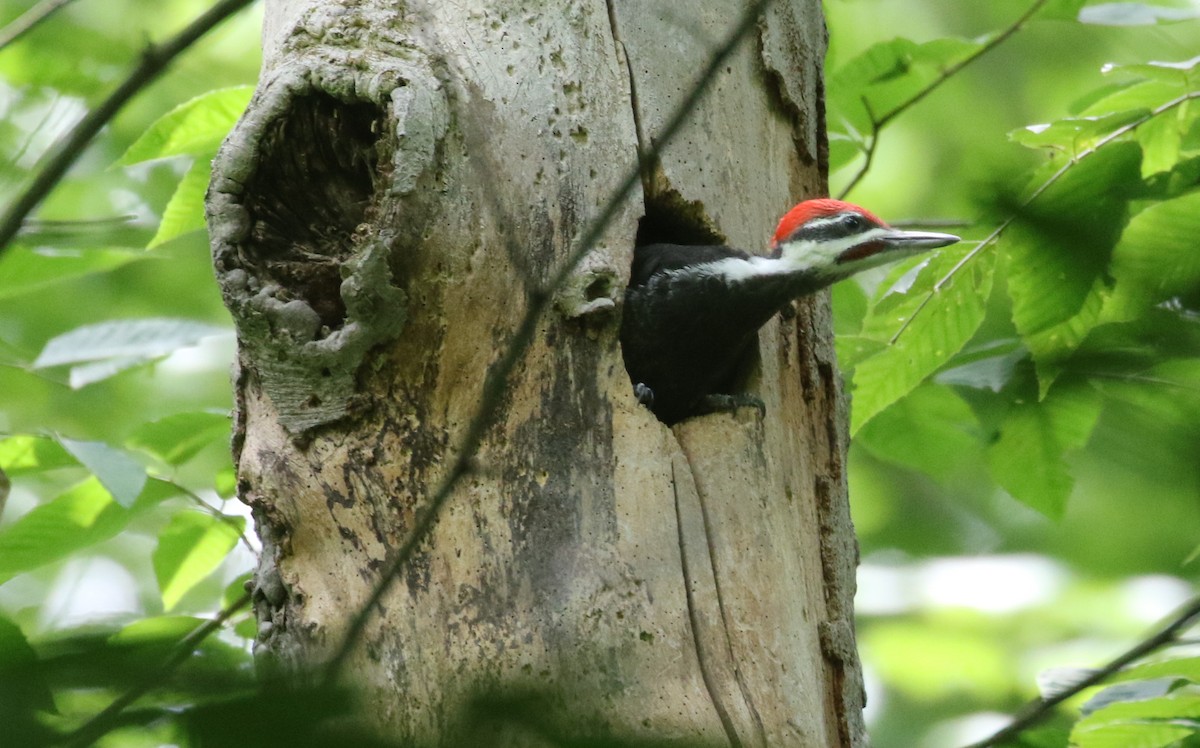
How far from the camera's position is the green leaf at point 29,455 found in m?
2.74

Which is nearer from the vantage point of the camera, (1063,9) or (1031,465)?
(1031,465)

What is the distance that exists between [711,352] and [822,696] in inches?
31.9

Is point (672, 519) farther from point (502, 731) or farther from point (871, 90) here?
point (871, 90)

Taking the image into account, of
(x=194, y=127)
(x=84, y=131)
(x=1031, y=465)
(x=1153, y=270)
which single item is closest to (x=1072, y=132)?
(x=1031, y=465)

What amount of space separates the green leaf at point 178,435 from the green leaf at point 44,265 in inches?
16.9

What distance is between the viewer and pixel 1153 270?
97 cm

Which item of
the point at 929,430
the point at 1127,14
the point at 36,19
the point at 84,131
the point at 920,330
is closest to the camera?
the point at 84,131

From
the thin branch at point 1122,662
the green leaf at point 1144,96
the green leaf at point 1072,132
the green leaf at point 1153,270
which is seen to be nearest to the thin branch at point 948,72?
the green leaf at point 1144,96

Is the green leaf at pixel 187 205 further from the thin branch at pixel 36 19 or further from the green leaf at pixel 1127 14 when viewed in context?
the green leaf at pixel 1127 14

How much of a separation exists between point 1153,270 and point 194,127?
8.50ft

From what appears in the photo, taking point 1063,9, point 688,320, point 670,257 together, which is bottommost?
point 688,320

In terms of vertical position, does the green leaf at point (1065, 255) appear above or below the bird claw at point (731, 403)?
below

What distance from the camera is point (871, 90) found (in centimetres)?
314

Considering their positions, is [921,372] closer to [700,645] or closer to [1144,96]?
[1144,96]
